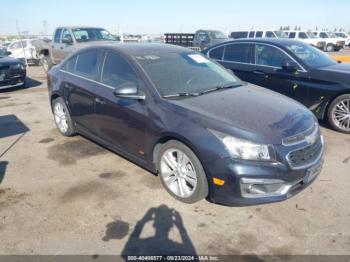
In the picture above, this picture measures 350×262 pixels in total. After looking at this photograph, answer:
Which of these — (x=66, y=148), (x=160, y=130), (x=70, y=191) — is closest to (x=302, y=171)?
(x=160, y=130)

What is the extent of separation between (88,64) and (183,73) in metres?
1.56

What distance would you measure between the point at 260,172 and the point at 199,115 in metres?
0.82

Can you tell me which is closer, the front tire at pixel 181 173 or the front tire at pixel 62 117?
the front tire at pixel 181 173

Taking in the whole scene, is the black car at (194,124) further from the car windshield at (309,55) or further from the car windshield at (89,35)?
the car windshield at (89,35)

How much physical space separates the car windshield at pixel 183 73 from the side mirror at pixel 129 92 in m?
0.23

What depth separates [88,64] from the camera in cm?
460

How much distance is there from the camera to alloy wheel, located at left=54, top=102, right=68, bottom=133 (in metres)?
5.31

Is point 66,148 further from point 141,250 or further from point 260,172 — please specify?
point 260,172

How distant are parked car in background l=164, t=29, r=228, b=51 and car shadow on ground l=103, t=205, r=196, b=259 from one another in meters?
15.5

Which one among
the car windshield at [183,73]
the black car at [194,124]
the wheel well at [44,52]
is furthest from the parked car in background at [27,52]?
the car windshield at [183,73]

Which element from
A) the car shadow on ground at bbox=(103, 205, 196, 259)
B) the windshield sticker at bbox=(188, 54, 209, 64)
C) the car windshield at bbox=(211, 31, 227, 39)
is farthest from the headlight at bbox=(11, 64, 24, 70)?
the car windshield at bbox=(211, 31, 227, 39)

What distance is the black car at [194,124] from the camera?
291 cm

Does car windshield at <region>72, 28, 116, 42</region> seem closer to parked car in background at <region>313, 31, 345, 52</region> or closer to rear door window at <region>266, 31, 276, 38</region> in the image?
rear door window at <region>266, 31, 276, 38</region>

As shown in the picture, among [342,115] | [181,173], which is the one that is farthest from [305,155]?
[342,115]
